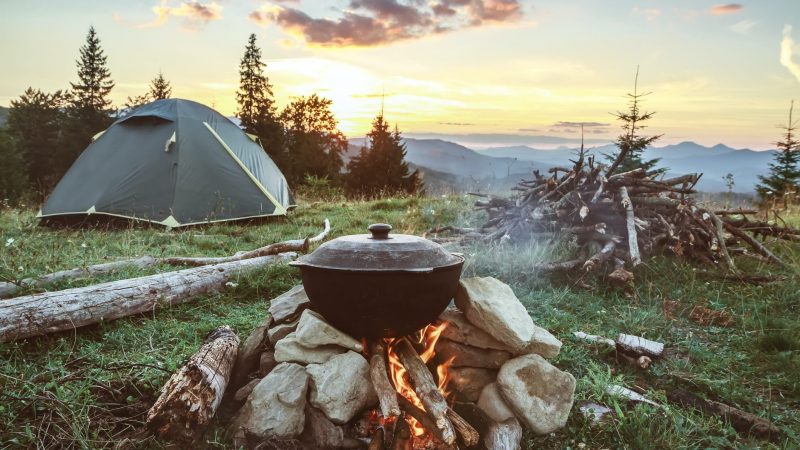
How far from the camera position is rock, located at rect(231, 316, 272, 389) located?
3010mm

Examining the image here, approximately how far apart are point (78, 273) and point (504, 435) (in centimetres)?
439

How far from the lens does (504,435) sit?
2516 mm

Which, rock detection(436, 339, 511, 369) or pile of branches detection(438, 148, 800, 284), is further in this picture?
pile of branches detection(438, 148, 800, 284)

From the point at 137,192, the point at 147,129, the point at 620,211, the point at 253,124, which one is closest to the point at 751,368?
the point at 620,211

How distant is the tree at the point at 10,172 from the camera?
24.8 m

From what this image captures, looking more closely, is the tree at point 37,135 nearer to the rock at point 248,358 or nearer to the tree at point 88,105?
the tree at point 88,105

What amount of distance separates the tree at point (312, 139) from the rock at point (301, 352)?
2851cm

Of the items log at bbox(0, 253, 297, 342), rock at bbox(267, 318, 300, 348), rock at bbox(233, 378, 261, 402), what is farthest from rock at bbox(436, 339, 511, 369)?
log at bbox(0, 253, 297, 342)

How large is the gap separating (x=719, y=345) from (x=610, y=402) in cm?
149

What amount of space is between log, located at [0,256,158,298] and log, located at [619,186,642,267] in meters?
5.09

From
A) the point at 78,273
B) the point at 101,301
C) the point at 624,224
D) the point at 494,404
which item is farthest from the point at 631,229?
the point at 78,273

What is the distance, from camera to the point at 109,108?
3569 centimetres

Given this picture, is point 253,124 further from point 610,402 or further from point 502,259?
point 610,402

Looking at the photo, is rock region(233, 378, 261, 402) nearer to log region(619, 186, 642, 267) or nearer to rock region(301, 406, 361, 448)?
rock region(301, 406, 361, 448)
